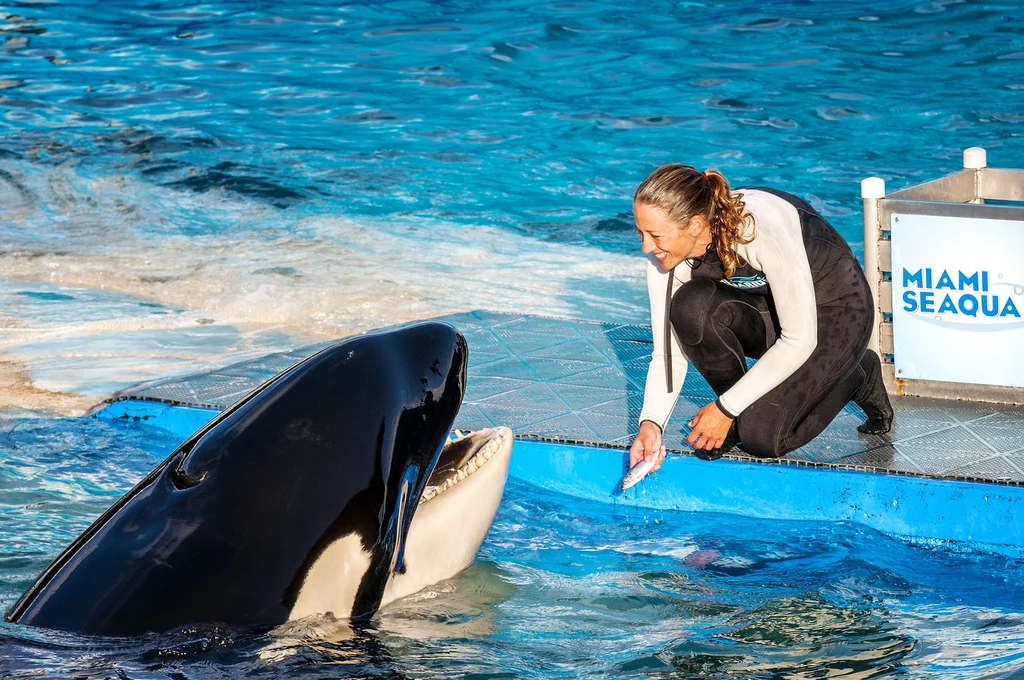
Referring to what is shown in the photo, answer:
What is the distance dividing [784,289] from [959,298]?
1479 mm

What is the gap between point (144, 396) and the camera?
6008mm

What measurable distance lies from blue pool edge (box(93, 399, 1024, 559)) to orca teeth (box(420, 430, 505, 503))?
1.69 m

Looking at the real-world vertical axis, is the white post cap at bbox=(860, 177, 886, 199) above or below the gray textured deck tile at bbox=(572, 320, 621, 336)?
above

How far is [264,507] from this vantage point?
2.79 meters

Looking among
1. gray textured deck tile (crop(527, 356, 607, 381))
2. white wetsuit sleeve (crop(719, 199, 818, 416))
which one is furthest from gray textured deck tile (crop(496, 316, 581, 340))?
white wetsuit sleeve (crop(719, 199, 818, 416))

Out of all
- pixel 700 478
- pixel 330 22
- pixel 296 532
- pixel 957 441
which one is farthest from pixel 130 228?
pixel 330 22

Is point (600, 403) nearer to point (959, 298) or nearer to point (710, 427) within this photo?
point (710, 427)

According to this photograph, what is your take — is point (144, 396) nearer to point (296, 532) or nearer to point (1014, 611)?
point (296, 532)

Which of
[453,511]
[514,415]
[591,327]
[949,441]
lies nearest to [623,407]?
[514,415]

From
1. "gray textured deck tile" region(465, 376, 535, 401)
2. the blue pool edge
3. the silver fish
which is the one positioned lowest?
the blue pool edge

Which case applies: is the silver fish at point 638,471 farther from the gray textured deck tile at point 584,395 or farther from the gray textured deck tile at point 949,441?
the gray textured deck tile at point 949,441

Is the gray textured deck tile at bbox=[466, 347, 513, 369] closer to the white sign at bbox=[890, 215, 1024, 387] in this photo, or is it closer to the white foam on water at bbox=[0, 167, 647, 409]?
the white foam on water at bbox=[0, 167, 647, 409]

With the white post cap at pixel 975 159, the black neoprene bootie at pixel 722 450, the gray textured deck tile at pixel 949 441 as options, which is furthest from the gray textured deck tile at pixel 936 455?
the white post cap at pixel 975 159

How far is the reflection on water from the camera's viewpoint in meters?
2.85
